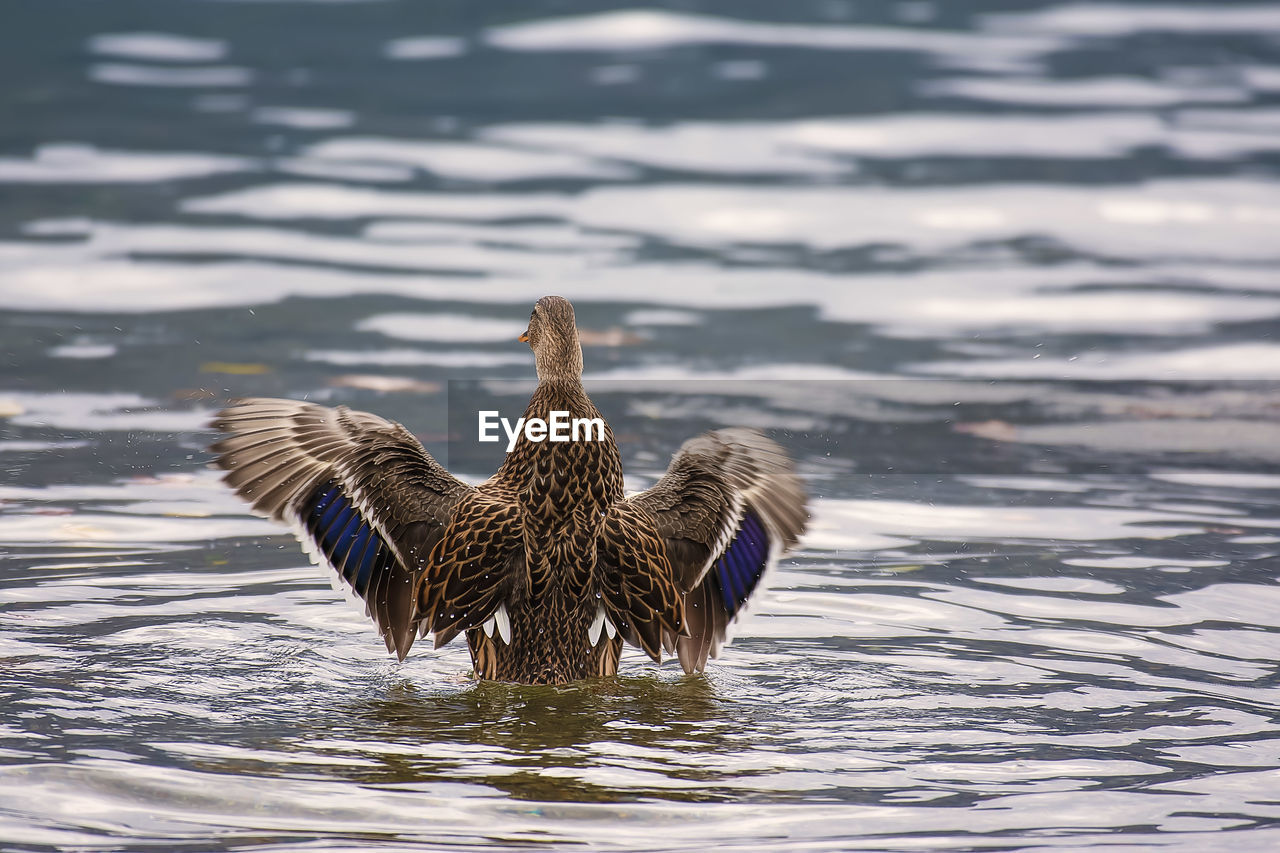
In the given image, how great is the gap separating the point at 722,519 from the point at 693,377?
12.8 ft

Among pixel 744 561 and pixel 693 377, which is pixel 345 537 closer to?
pixel 744 561

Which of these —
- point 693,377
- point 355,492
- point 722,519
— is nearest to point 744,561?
point 722,519

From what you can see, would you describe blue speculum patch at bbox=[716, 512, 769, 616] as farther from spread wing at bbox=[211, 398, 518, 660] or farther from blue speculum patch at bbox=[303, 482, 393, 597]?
blue speculum patch at bbox=[303, 482, 393, 597]

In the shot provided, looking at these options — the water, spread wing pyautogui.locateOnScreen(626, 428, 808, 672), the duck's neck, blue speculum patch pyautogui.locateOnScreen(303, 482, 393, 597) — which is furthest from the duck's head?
the water

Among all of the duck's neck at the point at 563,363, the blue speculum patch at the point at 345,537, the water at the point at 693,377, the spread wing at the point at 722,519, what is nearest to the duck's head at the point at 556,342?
the duck's neck at the point at 563,363

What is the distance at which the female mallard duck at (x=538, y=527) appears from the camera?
6074 mm

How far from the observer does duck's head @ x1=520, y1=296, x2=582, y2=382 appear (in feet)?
20.8

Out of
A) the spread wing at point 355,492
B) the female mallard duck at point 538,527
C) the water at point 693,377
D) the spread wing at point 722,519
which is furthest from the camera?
the spread wing at point 722,519

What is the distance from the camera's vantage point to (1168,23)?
2111cm

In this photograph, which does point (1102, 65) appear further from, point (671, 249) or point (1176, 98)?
point (671, 249)

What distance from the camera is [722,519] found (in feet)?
21.3

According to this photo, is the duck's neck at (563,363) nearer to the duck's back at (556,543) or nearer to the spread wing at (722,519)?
Result: the duck's back at (556,543)

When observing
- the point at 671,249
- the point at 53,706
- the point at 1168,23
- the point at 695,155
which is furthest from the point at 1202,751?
the point at 1168,23

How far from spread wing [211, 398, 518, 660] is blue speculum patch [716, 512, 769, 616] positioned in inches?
32.7
